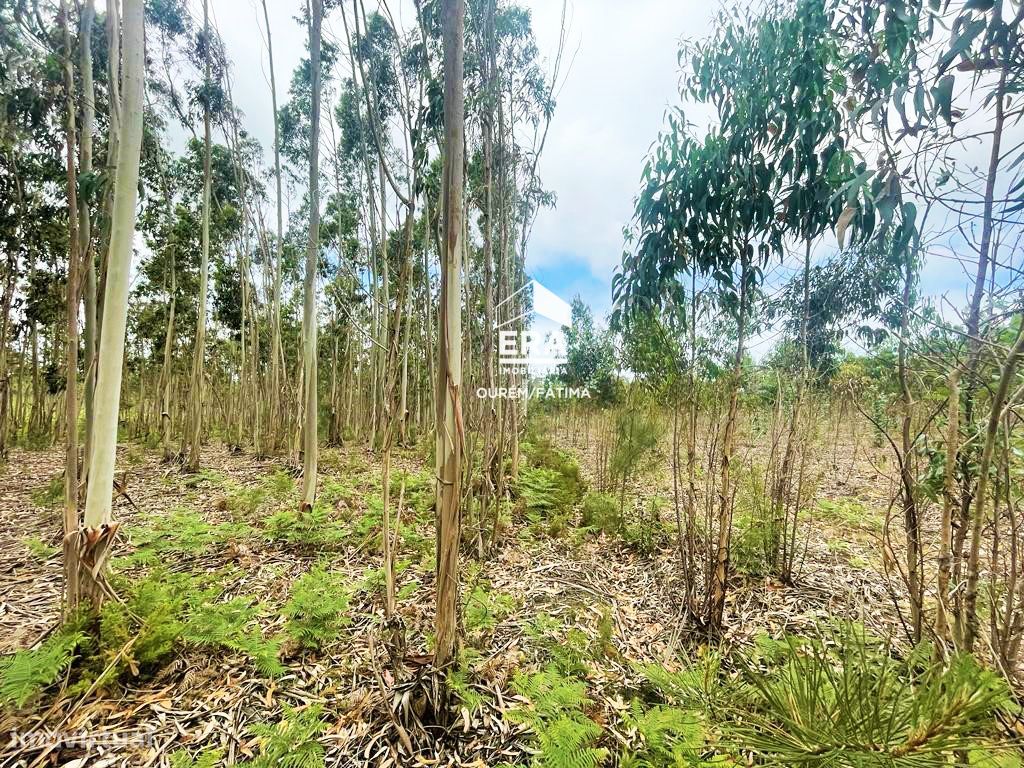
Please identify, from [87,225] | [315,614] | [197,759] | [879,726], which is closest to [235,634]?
[315,614]

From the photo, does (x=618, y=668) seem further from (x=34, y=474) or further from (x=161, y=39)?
(x=161, y=39)

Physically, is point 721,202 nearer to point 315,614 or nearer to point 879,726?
point 879,726

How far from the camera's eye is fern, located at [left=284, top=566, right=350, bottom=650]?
6.84 feet

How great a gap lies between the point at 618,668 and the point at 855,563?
2409mm

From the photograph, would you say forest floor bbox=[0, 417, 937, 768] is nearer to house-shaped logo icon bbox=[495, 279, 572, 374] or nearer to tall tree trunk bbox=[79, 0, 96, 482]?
tall tree trunk bbox=[79, 0, 96, 482]

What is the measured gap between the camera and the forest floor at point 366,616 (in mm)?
1572

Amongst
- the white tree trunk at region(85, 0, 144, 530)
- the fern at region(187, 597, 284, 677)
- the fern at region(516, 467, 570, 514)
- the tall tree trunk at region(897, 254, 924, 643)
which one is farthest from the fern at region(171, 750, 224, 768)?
the fern at region(516, 467, 570, 514)

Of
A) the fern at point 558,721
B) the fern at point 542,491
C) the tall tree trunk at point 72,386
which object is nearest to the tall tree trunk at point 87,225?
the tall tree trunk at point 72,386

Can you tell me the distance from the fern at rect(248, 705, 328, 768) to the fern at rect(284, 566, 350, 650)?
43cm

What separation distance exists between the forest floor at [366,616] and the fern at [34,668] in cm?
10

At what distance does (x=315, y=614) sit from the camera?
7.06ft

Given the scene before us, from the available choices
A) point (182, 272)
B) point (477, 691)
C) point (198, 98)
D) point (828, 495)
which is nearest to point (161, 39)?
point (198, 98)

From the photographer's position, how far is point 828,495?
5.57 meters

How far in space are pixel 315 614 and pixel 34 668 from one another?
1.00 metres
